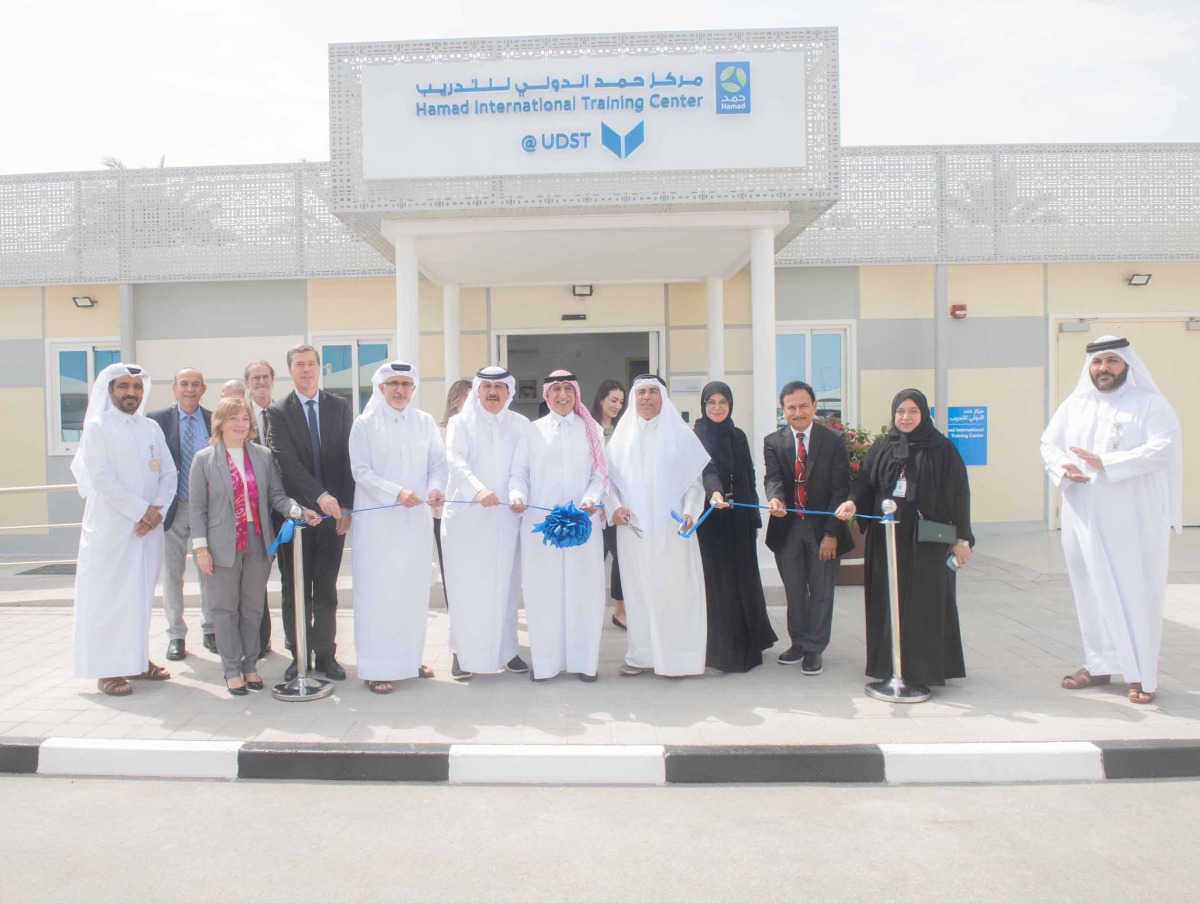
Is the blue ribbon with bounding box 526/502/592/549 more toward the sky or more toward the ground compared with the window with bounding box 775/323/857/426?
more toward the ground

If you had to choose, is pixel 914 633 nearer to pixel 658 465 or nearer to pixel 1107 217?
pixel 658 465

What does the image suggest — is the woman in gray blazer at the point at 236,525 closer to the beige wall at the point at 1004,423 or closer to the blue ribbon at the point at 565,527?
the blue ribbon at the point at 565,527

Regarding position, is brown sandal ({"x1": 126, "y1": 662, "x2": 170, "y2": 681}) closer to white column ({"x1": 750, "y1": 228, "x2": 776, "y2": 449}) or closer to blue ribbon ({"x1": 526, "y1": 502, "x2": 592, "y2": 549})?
blue ribbon ({"x1": 526, "y1": 502, "x2": 592, "y2": 549})

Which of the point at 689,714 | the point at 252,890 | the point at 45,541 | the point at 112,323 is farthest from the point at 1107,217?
the point at 45,541

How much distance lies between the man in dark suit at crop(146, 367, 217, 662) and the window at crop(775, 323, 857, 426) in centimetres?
637

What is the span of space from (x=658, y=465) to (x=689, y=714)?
140 cm

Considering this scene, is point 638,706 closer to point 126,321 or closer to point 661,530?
point 661,530

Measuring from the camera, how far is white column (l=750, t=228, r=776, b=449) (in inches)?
284

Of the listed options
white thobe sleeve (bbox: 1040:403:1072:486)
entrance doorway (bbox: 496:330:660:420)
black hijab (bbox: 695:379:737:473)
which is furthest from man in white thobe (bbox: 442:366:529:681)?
entrance doorway (bbox: 496:330:660:420)

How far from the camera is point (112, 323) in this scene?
10.4m

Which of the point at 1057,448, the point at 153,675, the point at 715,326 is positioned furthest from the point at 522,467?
the point at 715,326

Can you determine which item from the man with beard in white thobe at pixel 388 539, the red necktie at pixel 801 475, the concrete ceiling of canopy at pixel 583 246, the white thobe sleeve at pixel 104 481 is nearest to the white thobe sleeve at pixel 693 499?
the red necktie at pixel 801 475

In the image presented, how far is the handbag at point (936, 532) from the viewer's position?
4598 mm

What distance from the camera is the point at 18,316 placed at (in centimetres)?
1041
